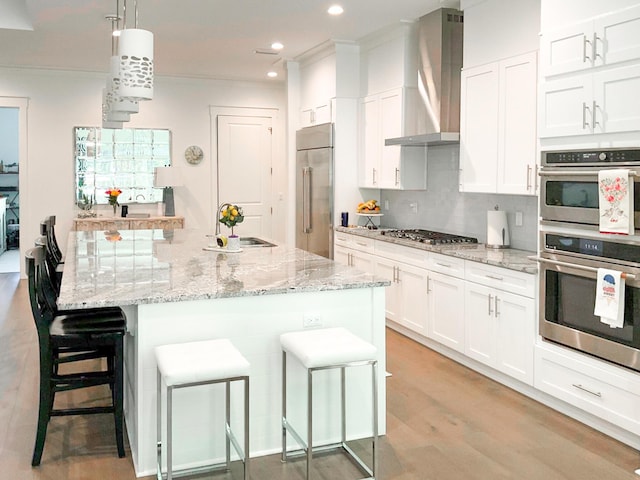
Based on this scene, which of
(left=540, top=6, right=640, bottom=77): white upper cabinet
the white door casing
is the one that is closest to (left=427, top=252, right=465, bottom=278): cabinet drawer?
(left=540, top=6, right=640, bottom=77): white upper cabinet

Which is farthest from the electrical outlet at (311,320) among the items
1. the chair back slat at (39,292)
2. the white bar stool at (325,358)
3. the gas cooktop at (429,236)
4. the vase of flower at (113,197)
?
the vase of flower at (113,197)

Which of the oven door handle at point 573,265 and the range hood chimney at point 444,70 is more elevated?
the range hood chimney at point 444,70

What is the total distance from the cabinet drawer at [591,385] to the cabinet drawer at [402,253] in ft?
4.85

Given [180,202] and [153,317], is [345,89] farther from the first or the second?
[153,317]

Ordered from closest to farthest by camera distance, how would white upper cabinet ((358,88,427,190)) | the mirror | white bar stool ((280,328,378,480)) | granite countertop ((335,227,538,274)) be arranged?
white bar stool ((280,328,378,480))
granite countertop ((335,227,538,274))
white upper cabinet ((358,88,427,190))
the mirror

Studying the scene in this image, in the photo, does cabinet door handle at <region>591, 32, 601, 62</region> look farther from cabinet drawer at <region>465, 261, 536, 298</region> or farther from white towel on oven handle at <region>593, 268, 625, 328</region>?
cabinet drawer at <region>465, 261, 536, 298</region>

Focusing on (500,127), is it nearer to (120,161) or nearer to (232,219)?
(232,219)

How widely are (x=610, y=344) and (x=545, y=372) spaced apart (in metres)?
0.59

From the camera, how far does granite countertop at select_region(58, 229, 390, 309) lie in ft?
9.89

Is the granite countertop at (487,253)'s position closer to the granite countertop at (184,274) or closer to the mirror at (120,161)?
the granite countertop at (184,274)

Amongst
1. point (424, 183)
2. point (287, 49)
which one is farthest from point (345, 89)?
point (424, 183)

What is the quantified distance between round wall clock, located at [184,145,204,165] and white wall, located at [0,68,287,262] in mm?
63

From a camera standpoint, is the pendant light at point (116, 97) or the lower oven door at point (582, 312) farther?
the pendant light at point (116, 97)

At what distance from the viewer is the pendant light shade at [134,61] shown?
354 cm
